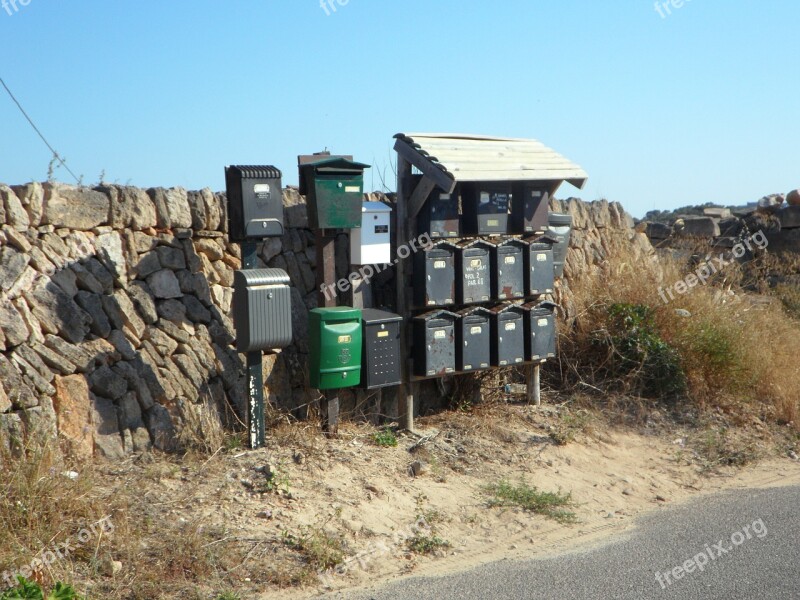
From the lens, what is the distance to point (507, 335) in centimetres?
830

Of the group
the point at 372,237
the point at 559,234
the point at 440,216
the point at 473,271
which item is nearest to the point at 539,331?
the point at 473,271

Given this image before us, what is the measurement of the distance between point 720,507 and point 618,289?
3649mm

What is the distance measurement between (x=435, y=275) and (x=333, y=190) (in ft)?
4.25

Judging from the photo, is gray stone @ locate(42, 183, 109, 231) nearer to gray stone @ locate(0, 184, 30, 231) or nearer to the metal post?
gray stone @ locate(0, 184, 30, 231)

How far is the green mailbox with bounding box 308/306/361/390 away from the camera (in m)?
7.10

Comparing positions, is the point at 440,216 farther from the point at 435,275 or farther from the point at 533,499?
the point at 533,499

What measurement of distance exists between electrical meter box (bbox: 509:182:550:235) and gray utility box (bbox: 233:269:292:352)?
265cm

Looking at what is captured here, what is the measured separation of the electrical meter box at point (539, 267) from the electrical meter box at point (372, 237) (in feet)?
4.99

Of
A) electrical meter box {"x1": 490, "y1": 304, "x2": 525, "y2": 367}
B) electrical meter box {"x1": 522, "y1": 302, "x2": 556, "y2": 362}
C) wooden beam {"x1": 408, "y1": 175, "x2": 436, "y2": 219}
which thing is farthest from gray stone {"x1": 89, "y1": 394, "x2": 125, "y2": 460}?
electrical meter box {"x1": 522, "y1": 302, "x2": 556, "y2": 362}

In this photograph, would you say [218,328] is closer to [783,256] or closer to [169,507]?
[169,507]

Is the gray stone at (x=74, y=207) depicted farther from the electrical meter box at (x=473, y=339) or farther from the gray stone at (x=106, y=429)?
the electrical meter box at (x=473, y=339)

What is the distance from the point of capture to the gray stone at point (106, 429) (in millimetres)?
6489

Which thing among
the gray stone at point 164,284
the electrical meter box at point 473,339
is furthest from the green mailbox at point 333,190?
the electrical meter box at point 473,339

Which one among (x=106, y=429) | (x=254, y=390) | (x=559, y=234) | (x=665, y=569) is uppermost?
(x=559, y=234)
